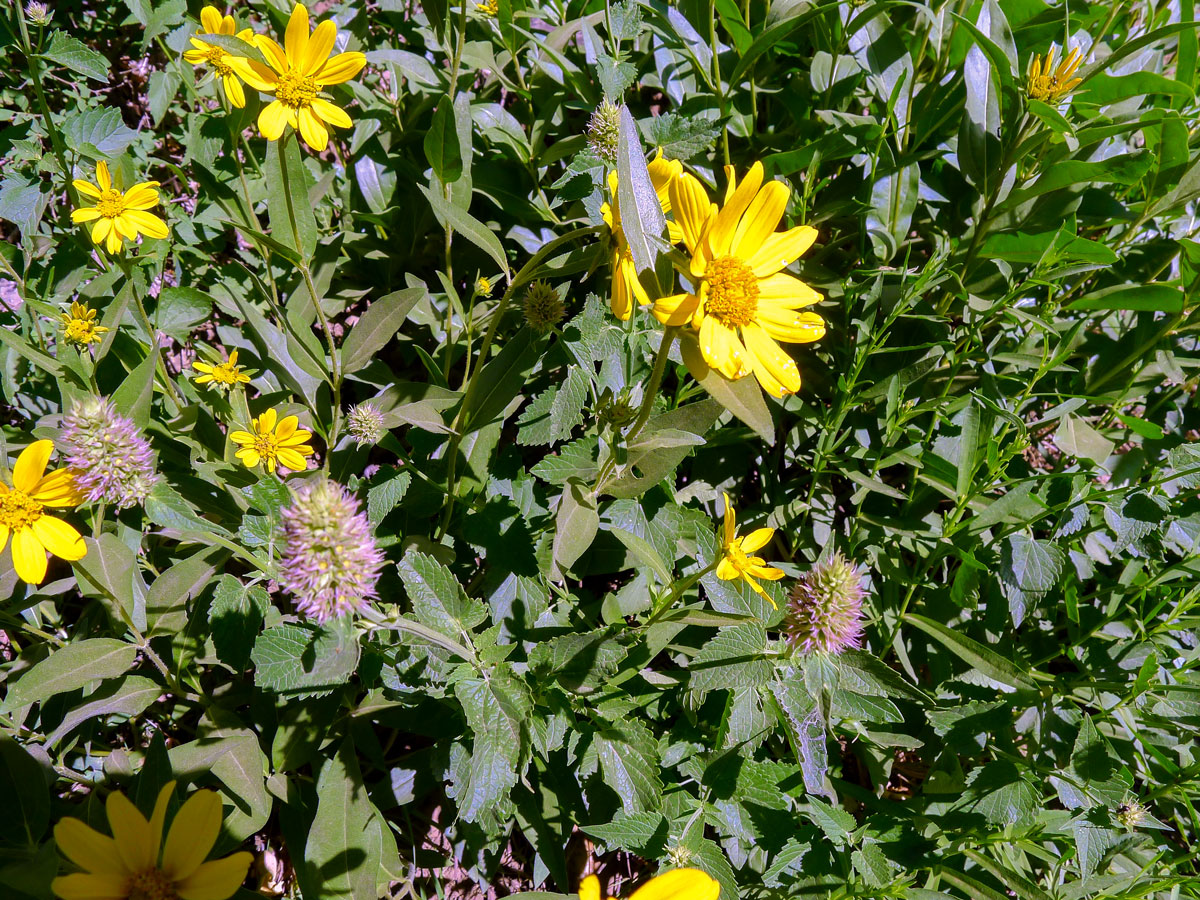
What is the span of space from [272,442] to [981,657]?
7.81 feet

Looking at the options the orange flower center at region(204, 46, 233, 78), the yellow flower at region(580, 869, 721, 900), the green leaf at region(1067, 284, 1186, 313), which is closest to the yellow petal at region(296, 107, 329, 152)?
the orange flower center at region(204, 46, 233, 78)

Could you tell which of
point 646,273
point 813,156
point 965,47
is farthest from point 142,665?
point 965,47

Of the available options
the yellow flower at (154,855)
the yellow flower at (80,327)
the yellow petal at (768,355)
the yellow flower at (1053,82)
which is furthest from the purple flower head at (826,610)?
the yellow flower at (80,327)

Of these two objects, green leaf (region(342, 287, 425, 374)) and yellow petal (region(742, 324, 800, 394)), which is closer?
yellow petal (region(742, 324, 800, 394))

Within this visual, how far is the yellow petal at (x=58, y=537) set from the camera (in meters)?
1.71

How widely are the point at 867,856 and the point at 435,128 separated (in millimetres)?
2472

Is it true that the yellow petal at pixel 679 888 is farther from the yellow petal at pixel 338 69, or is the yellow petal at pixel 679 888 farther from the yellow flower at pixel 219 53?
the yellow flower at pixel 219 53

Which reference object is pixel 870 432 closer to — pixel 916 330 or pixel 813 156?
pixel 916 330

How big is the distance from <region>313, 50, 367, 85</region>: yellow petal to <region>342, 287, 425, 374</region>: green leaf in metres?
0.66

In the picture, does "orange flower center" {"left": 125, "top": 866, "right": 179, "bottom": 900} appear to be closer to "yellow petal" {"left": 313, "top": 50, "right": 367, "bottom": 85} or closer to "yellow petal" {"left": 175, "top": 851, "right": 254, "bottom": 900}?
"yellow petal" {"left": 175, "top": 851, "right": 254, "bottom": 900}

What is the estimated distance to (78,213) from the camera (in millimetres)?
2398

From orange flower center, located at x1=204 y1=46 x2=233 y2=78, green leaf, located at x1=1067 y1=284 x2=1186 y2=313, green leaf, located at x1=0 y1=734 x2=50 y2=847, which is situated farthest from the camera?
green leaf, located at x1=1067 y1=284 x2=1186 y2=313

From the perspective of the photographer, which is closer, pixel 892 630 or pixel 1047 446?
pixel 892 630

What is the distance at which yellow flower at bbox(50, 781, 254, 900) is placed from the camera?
1.53 m
